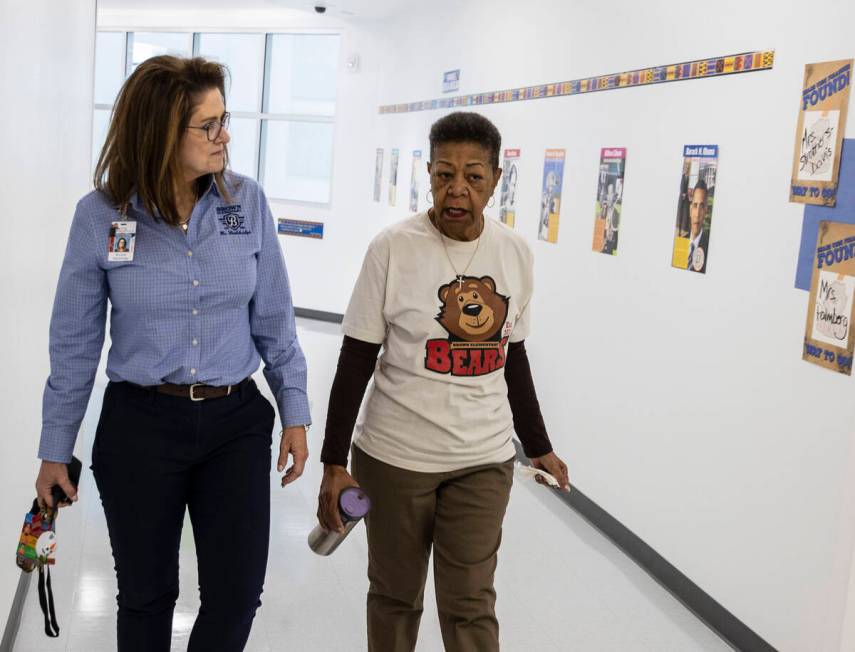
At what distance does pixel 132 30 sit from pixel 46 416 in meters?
11.1

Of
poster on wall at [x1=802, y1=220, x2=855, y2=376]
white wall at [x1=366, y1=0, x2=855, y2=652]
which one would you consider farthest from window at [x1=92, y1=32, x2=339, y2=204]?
poster on wall at [x1=802, y1=220, x2=855, y2=376]

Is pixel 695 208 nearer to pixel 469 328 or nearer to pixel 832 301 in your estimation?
pixel 832 301

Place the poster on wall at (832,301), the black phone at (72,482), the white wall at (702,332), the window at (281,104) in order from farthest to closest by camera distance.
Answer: the window at (281,104)
the white wall at (702,332)
the poster on wall at (832,301)
the black phone at (72,482)

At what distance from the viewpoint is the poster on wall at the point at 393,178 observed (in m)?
9.53

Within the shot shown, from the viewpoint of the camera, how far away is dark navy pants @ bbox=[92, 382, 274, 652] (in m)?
2.21

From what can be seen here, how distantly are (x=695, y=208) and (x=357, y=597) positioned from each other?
2.05 meters

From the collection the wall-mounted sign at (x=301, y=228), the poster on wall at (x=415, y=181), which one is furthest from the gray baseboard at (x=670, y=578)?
the wall-mounted sign at (x=301, y=228)

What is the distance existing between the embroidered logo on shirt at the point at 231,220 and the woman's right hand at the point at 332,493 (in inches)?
23.6

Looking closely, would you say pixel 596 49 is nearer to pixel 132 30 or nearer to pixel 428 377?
pixel 428 377

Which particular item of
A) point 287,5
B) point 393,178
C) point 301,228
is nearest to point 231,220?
point 393,178

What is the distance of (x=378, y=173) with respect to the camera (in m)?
10.2

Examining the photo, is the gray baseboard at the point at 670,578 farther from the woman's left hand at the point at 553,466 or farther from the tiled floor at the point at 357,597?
the woman's left hand at the point at 553,466

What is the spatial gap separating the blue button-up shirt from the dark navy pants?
0.07m

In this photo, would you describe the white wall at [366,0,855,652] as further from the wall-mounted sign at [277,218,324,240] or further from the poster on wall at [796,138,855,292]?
the wall-mounted sign at [277,218,324,240]
